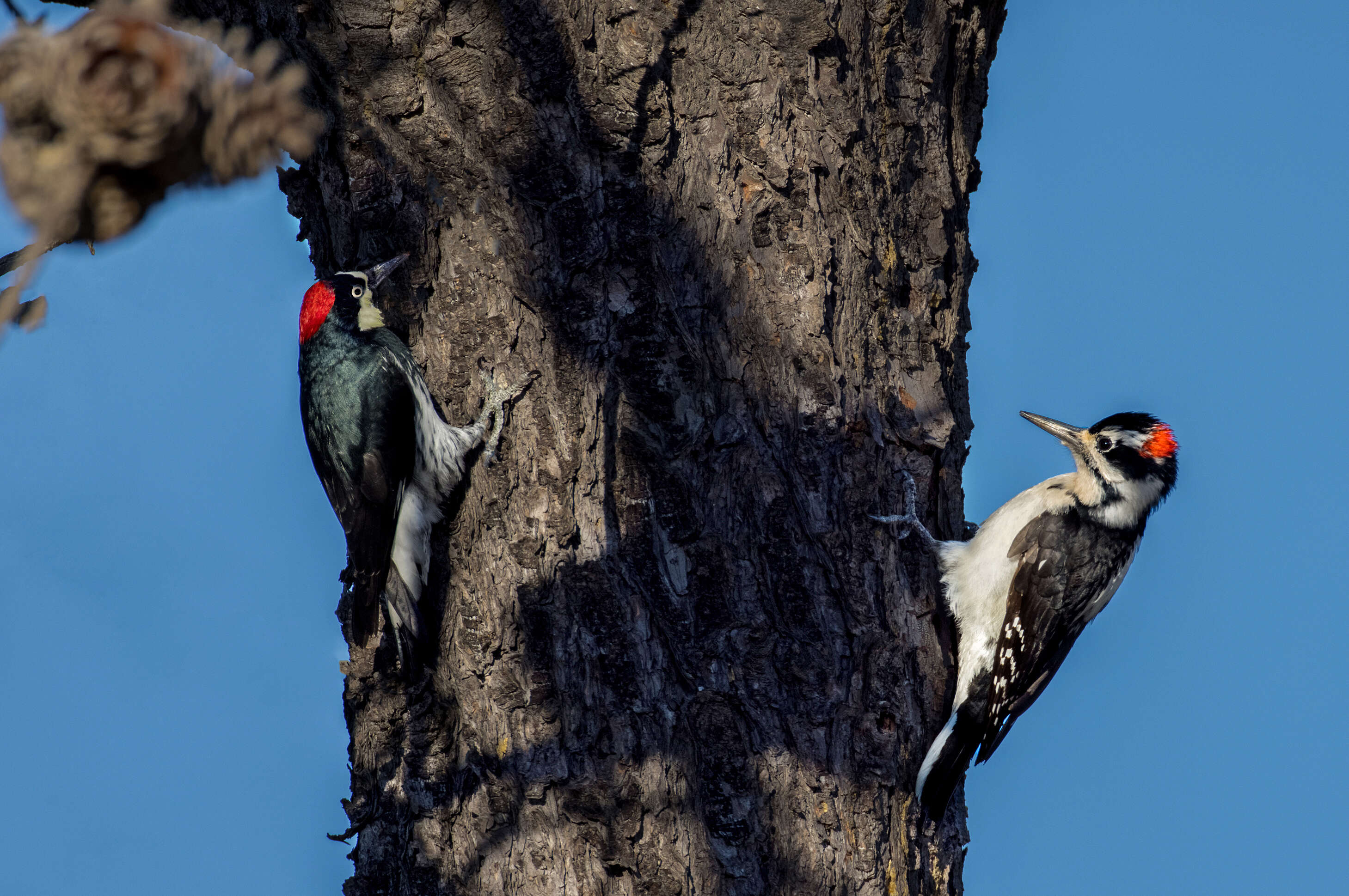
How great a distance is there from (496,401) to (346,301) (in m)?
0.80

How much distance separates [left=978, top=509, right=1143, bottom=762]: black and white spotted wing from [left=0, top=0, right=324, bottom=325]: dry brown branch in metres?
2.64

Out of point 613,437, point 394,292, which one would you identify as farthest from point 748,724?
point 394,292

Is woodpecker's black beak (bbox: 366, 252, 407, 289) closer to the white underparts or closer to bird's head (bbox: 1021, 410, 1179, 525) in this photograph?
the white underparts

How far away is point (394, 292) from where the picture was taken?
2.52 meters

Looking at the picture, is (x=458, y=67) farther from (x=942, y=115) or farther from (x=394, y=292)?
(x=942, y=115)

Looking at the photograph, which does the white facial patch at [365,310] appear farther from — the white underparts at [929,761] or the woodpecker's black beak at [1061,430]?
the woodpecker's black beak at [1061,430]

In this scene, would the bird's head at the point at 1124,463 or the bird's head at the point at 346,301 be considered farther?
the bird's head at the point at 1124,463

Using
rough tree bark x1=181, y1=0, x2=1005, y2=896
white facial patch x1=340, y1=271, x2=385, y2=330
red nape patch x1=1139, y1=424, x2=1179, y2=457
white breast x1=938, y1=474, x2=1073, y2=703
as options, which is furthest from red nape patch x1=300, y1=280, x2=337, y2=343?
red nape patch x1=1139, y1=424, x2=1179, y2=457

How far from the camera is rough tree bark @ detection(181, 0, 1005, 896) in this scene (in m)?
2.10

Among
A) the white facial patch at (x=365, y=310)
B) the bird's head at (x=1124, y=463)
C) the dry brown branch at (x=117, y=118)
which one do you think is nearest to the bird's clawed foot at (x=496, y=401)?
the white facial patch at (x=365, y=310)

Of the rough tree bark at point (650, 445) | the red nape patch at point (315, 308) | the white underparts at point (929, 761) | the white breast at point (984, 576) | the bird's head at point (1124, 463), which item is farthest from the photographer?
the bird's head at point (1124, 463)

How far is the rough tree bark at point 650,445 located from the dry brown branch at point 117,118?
134cm

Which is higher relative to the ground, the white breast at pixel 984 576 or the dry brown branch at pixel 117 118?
the white breast at pixel 984 576

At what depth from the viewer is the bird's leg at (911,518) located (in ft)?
7.97
